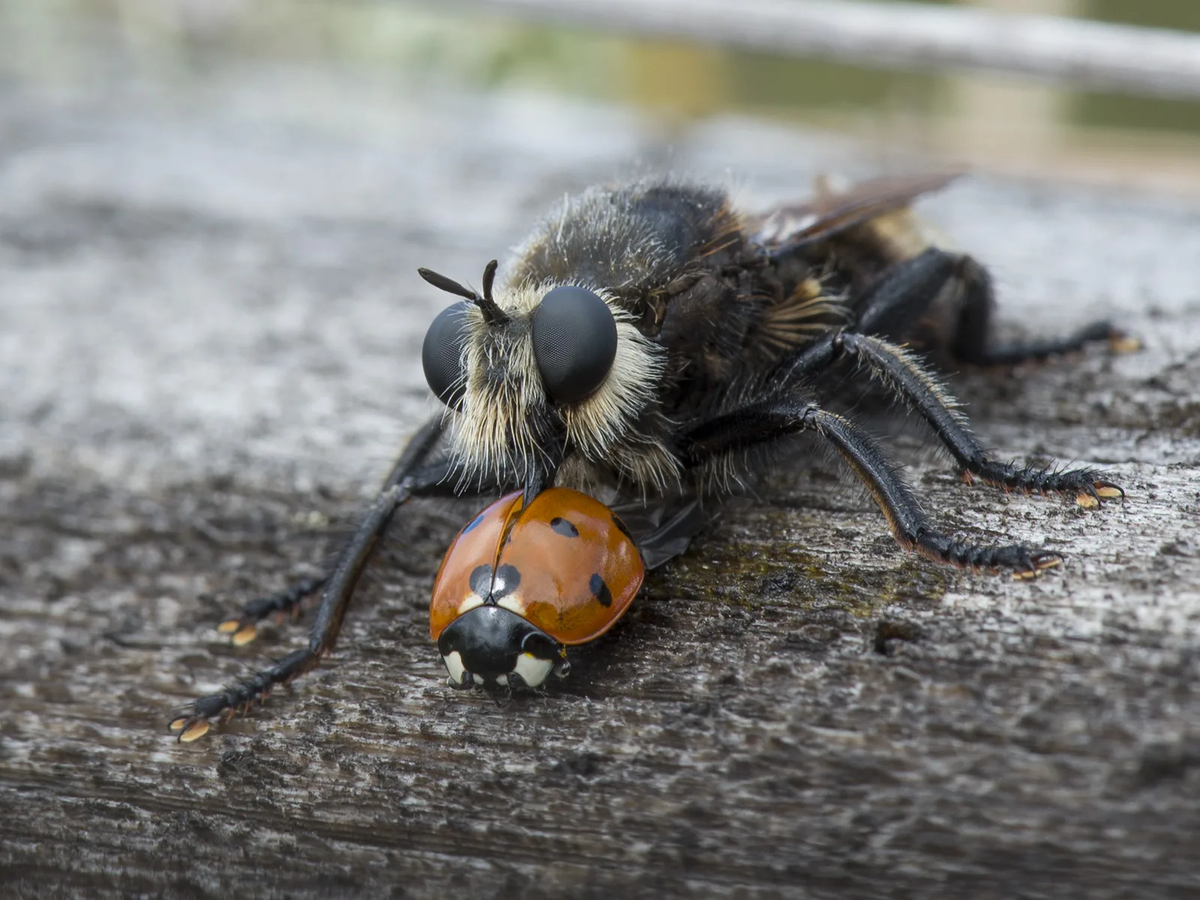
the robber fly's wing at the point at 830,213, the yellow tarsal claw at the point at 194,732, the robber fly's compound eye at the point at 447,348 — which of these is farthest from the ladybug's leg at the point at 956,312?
the yellow tarsal claw at the point at 194,732

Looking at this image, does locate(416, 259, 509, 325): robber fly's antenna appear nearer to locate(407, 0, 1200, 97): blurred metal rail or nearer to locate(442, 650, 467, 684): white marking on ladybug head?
locate(442, 650, 467, 684): white marking on ladybug head

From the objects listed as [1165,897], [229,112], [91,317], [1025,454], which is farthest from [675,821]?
[229,112]

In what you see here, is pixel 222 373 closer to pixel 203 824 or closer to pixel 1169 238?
pixel 203 824

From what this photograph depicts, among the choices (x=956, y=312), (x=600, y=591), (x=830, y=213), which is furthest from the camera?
(x=956, y=312)

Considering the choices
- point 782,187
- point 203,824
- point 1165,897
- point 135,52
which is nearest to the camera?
point 1165,897

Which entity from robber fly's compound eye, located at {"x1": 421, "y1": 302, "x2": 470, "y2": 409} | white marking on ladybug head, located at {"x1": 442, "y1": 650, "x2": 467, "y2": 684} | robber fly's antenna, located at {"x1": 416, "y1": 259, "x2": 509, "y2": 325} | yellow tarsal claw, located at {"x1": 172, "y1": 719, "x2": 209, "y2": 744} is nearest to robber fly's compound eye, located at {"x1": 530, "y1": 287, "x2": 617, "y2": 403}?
robber fly's antenna, located at {"x1": 416, "y1": 259, "x2": 509, "y2": 325}

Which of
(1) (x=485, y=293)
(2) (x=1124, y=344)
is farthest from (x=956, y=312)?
(1) (x=485, y=293)

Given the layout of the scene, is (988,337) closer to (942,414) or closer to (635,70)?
(942,414)
